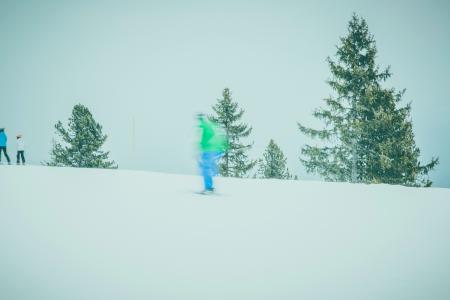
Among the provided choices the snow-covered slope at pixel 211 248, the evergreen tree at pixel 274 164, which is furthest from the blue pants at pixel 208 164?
the evergreen tree at pixel 274 164

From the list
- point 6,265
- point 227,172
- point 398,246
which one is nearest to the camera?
point 6,265

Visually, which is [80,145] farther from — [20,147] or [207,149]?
[207,149]

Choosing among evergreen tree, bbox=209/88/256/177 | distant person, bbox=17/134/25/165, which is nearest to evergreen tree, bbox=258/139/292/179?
evergreen tree, bbox=209/88/256/177

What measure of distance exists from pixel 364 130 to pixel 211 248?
60.3 ft

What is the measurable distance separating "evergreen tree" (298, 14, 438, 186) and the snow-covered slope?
1192cm

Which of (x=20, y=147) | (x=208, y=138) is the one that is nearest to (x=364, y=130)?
(x=208, y=138)

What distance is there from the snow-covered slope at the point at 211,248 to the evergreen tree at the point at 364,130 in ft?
39.1

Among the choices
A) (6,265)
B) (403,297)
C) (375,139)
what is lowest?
(403,297)

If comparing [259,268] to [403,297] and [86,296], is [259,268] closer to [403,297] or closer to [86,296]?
[403,297]

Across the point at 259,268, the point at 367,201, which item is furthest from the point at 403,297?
the point at 367,201

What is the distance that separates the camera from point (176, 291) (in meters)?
3.54

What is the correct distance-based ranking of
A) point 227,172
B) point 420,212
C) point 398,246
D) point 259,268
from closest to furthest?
point 259,268
point 398,246
point 420,212
point 227,172

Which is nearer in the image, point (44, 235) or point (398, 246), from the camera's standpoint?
point (44, 235)

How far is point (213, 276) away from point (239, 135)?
2632 centimetres
